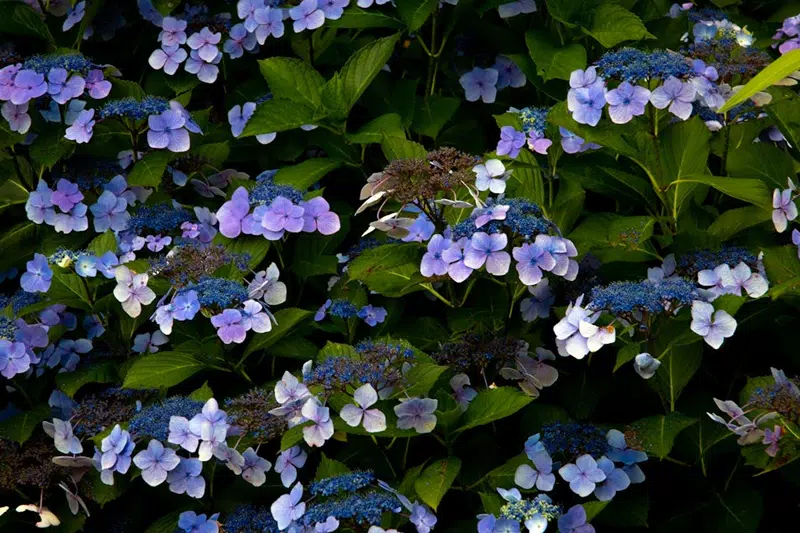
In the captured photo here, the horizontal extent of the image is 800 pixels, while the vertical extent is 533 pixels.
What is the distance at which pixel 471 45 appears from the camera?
10.3 ft

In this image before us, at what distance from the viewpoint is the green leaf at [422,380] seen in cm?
227

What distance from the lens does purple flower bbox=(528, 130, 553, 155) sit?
2639mm

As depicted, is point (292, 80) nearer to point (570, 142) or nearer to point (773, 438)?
point (570, 142)

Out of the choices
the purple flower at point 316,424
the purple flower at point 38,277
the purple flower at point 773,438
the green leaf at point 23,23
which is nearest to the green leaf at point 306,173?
the purple flower at point 38,277

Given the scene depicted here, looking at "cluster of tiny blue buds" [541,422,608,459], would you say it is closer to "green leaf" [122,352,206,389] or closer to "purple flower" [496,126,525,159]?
"purple flower" [496,126,525,159]

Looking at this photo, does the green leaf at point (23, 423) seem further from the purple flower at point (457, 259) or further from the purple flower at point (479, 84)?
the purple flower at point (479, 84)

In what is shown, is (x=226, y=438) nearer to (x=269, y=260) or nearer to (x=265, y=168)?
(x=269, y=260)

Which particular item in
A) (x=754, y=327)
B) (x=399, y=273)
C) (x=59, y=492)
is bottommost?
(x=59, y=492)

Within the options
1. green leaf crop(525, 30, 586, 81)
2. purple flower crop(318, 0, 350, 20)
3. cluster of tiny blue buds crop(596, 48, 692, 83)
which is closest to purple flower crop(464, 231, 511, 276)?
cluster of tiny blue buds crop(596, 48, 692, 83)

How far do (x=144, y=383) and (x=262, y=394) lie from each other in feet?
0.85

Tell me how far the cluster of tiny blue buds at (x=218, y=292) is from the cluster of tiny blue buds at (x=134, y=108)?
0.58m

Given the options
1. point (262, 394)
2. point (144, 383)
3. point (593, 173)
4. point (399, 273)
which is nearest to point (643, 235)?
point (593, 173)

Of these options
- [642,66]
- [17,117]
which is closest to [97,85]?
[17,117]

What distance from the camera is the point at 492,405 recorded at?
2316mm
